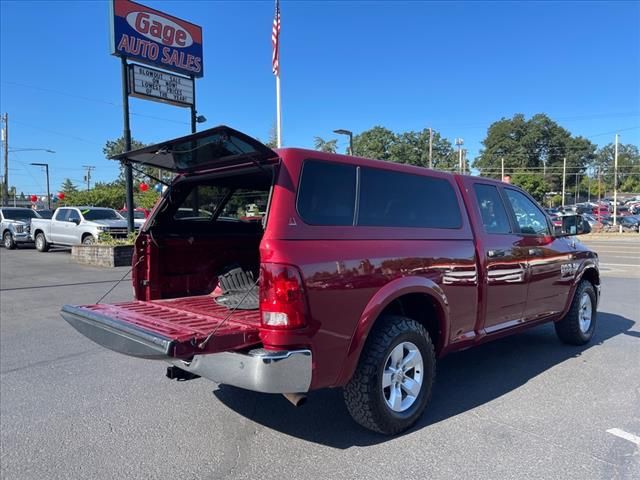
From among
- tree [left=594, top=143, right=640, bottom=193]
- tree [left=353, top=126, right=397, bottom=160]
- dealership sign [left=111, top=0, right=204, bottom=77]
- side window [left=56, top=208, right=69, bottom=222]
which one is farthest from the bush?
tree [left=594, top=143, right=640, bottom=193]

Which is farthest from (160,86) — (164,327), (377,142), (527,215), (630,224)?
(377,142)

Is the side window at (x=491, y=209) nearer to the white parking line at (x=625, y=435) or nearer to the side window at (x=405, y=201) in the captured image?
the side window at (x=405, y=201)

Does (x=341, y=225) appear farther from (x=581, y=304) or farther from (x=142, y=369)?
(x=581, y=304)

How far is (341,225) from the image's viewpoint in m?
3.38

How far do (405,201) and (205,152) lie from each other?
5.24 feet

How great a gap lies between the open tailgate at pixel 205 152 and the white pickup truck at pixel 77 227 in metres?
12.7

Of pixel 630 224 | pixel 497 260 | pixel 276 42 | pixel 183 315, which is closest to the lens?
pixel 183 315

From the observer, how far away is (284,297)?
116 inches

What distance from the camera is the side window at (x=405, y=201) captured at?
145 inches

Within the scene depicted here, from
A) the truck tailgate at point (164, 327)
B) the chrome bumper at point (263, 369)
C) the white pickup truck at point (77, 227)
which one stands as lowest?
the chrome bumper at point (263, 369)

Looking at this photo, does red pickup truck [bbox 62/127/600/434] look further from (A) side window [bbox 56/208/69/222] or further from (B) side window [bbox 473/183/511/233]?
(A) side window [bbox 56/208/69/222]

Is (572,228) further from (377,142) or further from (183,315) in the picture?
(377,142)

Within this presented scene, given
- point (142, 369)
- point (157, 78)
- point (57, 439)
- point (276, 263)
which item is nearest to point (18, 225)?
point (157, 78)

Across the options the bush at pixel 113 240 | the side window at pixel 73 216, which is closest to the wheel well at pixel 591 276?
the bush at pixel 113 240
